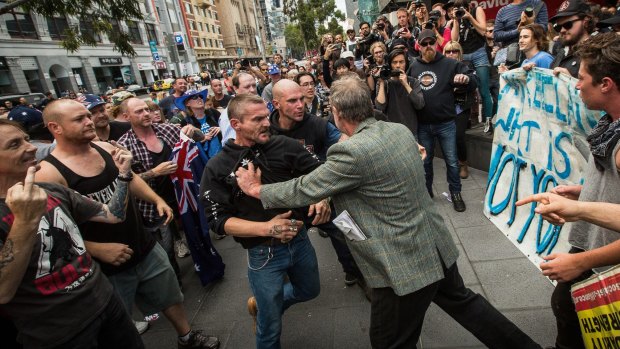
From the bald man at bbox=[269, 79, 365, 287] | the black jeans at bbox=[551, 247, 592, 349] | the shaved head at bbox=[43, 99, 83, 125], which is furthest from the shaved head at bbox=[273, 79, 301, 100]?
the black jeans at bbox=[551, 247, 592, 349]

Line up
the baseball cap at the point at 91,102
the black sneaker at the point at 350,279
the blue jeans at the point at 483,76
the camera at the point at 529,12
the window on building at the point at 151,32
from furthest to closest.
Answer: the window on building at the point at 151,32, the blue jeans at the point at 483,76, the camera at the point at 529,12, the baseball cap at the point at 91,102, the black sneaker at the point at 350,279

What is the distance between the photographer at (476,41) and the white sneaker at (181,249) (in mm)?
5040

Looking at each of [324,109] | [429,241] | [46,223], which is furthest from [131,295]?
[324,109]

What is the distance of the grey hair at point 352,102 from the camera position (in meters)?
1.83

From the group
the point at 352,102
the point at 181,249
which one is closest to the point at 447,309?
the point at 352,102

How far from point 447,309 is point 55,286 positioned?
2099mm

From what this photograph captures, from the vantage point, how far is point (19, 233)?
145 cm

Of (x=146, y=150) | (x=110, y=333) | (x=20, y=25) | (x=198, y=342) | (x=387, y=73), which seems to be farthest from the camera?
(x=20, y=25)

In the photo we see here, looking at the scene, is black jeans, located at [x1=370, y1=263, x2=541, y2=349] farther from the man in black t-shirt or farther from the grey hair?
the man in black t-shirt

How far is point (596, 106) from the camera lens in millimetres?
1604

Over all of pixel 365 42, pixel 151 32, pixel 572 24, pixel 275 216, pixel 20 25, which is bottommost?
pixel 275 216

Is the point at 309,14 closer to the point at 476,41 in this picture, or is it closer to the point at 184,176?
the point at 476,41

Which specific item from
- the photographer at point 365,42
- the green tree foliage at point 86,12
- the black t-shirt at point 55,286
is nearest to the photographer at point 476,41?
the photographer at point 365,42

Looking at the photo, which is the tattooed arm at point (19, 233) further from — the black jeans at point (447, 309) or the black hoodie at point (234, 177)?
the black jeans at point (447, 309)
